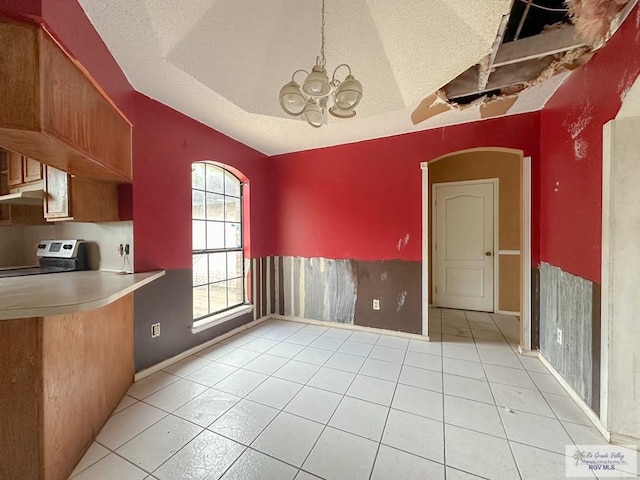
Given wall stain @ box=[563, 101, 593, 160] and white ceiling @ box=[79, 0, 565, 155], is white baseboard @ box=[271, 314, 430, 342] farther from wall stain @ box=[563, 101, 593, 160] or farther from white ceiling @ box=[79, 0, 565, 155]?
white ceiling @ box=[79, 0, 565, 155]

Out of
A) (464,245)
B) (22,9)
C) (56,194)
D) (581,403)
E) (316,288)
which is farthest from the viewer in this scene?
(464,245)

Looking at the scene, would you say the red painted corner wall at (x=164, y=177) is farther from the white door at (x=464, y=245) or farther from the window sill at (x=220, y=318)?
the white door at (x=464, y=245)

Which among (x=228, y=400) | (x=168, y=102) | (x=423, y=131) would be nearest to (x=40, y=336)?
(x=228, y=400)

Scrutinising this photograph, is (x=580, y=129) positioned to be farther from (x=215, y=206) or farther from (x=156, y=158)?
(x=215, y=206)

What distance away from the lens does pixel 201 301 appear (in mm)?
2990

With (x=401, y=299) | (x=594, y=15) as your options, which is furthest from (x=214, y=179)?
(x=594, y=15)

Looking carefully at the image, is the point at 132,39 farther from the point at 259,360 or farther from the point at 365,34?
the point at 259,360

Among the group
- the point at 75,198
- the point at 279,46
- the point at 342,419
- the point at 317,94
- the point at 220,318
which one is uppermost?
the point at 279,46

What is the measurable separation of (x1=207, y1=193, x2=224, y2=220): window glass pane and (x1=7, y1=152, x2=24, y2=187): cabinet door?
1534 millimetres

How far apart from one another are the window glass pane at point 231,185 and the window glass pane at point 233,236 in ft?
1.41

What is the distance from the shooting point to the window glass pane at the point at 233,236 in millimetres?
3398

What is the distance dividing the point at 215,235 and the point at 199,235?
254 mm

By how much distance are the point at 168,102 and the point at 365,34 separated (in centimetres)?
182

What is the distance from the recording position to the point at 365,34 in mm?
1843
